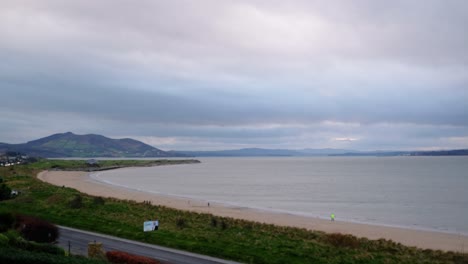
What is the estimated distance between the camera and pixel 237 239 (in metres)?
27.6

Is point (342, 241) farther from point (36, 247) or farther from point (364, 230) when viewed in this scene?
point (36, 247)

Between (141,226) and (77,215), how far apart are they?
700 centimetres

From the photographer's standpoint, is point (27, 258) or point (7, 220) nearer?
point (27, 258)

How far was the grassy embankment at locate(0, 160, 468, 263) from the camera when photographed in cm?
2355

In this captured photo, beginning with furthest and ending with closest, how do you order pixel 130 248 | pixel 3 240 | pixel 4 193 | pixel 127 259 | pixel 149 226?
pixel 4 193, pixel 149 226, pixel 130 248, pixel 127 259, pixel 3 240

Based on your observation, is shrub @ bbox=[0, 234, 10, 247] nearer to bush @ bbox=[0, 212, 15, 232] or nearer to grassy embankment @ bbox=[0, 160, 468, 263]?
bush @ bbox=[0, 212, 15, 232]

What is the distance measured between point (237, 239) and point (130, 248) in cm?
679

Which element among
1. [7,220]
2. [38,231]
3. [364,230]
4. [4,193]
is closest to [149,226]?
[38,231]

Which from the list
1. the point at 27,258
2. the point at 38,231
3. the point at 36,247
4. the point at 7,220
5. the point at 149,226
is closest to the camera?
the point at 27,258

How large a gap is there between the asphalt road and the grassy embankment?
3.04ft

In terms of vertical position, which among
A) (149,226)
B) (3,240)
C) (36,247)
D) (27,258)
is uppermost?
(27,258)

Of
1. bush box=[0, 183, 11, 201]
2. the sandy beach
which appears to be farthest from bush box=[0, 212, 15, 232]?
the sandy beach

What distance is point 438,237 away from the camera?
35562mm

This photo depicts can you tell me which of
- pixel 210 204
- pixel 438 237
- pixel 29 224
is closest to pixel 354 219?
pixel 438 237
